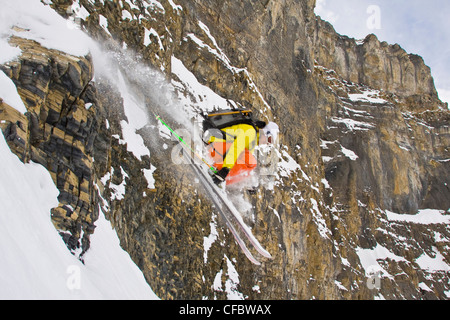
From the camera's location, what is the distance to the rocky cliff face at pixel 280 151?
24.9 feet

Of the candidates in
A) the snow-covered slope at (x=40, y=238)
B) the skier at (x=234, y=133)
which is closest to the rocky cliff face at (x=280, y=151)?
the snow-covered slope at (x=40, y=238)

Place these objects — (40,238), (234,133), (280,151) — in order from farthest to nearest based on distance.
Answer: (280,151), (234,133), (40,238)

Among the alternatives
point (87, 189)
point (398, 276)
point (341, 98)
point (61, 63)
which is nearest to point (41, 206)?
point (87, 189)

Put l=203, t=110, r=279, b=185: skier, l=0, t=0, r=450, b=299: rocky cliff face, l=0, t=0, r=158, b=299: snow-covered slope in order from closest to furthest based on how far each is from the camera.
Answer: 1. l=0, t=0, r=158, b=299: snow-covered slope
2. l=0, t=0, r=450, b=299: rocky cliff face
3. l=203, t=110, r=279, b=185: skier

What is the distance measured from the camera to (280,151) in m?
26.2

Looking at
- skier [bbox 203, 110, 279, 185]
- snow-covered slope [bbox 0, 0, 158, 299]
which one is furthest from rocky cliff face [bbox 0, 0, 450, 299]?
skier [bbox 203, 110, 279, 185]

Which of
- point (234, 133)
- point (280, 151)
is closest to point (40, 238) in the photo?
point (234, 133)

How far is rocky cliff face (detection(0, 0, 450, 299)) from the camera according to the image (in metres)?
7.59

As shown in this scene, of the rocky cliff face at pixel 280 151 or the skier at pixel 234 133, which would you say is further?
the skier at pixel 234 133

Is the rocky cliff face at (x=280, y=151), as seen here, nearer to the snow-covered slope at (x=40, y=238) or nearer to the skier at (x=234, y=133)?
the snow-covered slope at (x=40, y=238)

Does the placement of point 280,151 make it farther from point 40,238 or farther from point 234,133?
point 40,238

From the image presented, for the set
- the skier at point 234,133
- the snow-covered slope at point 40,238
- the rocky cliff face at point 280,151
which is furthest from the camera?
the skier at point 234,133

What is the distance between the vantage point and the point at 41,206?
571 cm

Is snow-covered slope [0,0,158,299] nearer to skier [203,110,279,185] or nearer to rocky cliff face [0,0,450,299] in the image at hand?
rocky cliff face [0,0,450,299]
